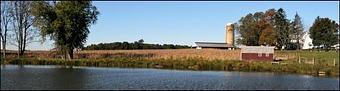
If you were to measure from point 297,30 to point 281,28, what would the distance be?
5091mm

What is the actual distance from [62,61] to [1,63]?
8.79 meters

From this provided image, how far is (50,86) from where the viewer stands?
3719 centimetres

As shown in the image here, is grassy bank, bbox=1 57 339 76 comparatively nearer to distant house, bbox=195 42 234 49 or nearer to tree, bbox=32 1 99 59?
tree, bbox=32 1 99 59

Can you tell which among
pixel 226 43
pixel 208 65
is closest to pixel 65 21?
pixel 208 65

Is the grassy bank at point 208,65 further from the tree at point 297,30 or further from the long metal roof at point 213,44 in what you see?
the long metal roof at point 213,44

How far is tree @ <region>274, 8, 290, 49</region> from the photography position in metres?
128

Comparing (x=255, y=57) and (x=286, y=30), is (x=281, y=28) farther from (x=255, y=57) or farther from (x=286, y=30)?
(x=255, y=57)

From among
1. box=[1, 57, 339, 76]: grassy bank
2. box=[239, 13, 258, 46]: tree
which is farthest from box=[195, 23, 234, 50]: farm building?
box=[1, 57, 339, 76]: grassy bank

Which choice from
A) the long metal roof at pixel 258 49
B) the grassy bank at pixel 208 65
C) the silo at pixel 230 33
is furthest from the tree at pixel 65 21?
the silo at pixel 230 33

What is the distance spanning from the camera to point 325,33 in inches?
5039

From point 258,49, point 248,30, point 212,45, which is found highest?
point 248,30

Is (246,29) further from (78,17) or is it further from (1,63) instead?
(1,63)

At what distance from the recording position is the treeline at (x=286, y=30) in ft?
418

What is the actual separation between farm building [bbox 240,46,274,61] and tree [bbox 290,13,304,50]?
188 feet
